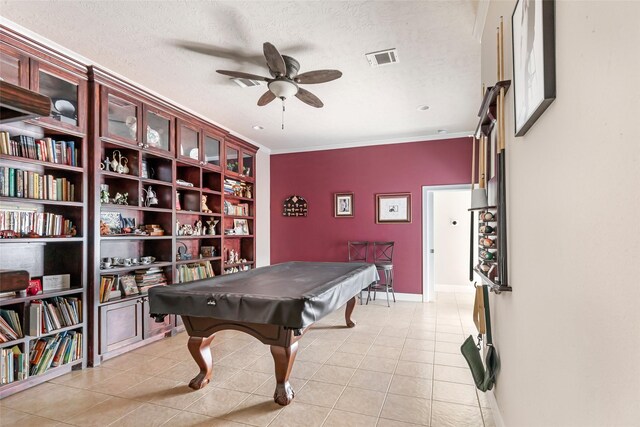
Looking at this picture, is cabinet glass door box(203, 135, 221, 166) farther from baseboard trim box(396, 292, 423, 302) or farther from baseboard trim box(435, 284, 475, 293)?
baseboard trim box(435, 284, 475, 293)

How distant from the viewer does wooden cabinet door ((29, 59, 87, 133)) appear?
8.98ft

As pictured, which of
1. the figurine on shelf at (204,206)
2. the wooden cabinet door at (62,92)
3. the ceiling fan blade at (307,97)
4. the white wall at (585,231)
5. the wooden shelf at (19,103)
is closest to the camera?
the wooden shelf at (19,103)

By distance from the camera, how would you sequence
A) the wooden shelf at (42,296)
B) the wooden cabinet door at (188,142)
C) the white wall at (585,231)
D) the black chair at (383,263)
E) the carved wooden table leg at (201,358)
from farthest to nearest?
the black chair at (383,263) → the wooden cabinet door at (188,142) → the carved wooden table leg at (201,358) → the wooden shelf at (42,296) → the white wall at (585,231)

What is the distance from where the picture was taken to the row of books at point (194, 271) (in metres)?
4.21

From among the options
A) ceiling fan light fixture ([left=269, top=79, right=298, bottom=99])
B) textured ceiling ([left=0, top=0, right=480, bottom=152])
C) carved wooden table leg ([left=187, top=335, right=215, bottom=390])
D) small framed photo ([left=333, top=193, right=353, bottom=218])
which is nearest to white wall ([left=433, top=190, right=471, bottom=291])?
small framed photo ([left=333, top=193, right=353, bottom=218])

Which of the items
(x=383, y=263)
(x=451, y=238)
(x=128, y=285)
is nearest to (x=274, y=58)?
(x=128, y=285)

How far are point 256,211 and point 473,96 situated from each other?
3.89 meters

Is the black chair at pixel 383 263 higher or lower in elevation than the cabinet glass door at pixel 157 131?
lower

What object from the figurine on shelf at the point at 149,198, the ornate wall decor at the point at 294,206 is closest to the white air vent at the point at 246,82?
the figurine on shelf at the point at 149,198

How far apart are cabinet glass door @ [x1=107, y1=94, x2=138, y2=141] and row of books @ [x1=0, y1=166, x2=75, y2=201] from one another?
0.67 m

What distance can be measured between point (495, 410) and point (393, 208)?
397 centimetres

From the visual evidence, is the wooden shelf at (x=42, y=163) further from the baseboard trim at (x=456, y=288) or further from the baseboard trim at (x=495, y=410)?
the baseboard trim at (x=456, y=288)

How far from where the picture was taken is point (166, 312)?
2416 mm

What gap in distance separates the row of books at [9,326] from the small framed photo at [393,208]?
15.8 feet
